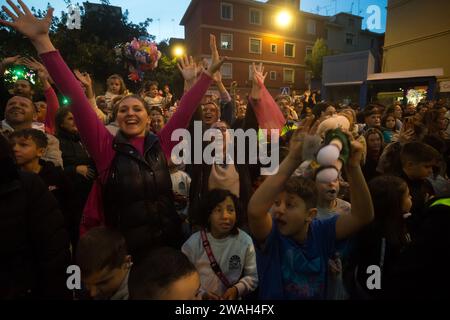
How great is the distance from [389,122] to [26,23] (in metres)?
5.58

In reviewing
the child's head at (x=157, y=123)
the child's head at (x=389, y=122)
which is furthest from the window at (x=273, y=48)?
the child's head at (x=157, y=123)

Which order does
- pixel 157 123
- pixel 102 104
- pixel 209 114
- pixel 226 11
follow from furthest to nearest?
pixel 226 11
pixel 102 104
pixel 157 123
pixel 209 114

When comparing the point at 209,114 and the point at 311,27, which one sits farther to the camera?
the point at 311,27

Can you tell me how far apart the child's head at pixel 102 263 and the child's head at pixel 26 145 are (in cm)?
109

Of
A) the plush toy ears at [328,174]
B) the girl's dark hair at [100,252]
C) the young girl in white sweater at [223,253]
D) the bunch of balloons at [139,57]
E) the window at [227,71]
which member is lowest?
the young girl in white sweater at [223,253]

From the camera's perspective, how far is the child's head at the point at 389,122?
5.29 m

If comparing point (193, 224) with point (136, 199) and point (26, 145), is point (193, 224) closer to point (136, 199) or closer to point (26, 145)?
point (136, 199)

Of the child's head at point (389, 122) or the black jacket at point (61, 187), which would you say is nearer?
the black jacket at point (61, 187)

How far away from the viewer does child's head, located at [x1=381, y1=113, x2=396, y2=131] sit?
5.29 m

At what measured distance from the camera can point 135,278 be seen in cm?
142

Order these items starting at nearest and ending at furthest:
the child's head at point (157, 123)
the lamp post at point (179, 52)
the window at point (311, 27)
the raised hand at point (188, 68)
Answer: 1. the raised hand at point (188, 68)
2. the lamp post at point (179, 52)
3. the child's head at point (157, 123)
4. the window at point (311, 27)

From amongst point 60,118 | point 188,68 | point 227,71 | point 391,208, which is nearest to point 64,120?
point 60,118

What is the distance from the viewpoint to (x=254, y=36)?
33406 millimetres

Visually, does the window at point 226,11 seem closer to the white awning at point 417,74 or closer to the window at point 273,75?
the window at point 273,75
